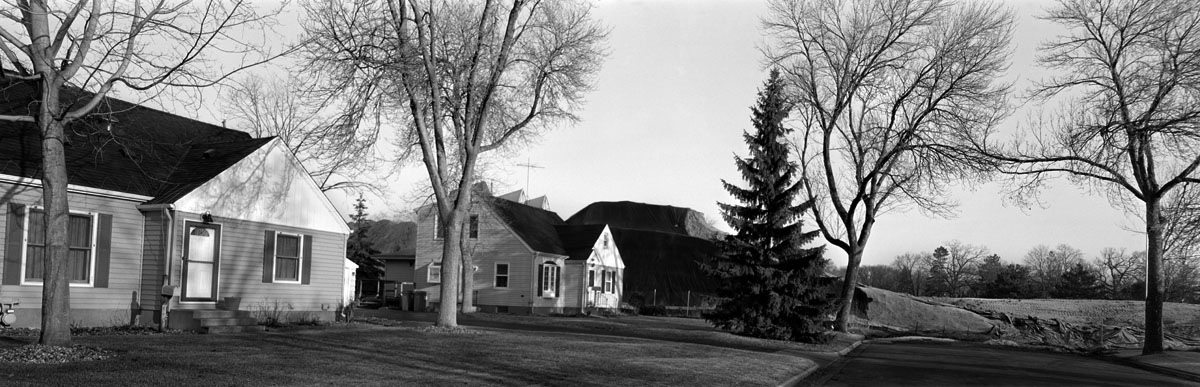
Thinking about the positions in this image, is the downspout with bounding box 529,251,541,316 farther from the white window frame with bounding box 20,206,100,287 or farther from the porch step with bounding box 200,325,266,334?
the white window frame with bounding box 20,206,100,287

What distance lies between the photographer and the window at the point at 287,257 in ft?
71.7

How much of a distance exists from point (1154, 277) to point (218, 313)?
2381cm

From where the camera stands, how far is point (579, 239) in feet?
152

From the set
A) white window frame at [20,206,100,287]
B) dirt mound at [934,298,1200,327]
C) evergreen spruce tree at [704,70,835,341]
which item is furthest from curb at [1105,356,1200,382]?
white window frame at [20,206,100,287]

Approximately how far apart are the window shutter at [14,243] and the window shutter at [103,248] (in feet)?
4.72

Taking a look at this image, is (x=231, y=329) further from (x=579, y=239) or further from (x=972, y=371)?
(x=579, y=239)

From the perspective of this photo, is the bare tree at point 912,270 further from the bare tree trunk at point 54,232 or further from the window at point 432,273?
the bare tree trunk at point 54,232

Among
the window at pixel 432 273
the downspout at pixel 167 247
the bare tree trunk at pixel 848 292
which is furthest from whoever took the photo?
the window at pixel 432 273

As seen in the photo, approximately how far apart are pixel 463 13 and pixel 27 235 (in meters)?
11.3

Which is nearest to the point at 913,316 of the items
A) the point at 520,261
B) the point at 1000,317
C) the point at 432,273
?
the point at 1000,317

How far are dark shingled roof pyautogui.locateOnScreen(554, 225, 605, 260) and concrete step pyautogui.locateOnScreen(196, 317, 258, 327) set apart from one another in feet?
84.1

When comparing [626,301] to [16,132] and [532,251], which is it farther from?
[16,132]

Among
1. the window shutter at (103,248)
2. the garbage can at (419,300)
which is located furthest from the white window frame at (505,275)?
the window shutter at (103,248)

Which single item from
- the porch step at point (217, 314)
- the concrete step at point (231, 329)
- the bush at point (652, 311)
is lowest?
the bush at point (652, 311)
